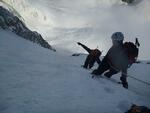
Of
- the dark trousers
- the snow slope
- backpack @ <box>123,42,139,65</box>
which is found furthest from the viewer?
the dark trousers

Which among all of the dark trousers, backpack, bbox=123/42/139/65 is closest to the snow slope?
backpack, bbox=123/42/139/65

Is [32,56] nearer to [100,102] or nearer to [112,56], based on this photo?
[112,56]

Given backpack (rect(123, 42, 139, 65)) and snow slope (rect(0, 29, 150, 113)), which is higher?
backpack (rect(123, 42, 139, 65))

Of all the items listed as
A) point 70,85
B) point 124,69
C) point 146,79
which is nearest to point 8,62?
point 70,85

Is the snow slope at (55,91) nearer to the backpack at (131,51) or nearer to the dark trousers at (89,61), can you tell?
the backpack at (131,51)

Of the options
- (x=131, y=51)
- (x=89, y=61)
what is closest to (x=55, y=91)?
(x=131, y=51)

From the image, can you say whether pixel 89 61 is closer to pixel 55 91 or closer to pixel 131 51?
pixel 131 51

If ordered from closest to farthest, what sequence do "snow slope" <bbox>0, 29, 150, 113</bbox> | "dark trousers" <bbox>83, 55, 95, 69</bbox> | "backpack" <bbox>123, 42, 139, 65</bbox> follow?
"snow slope" <bbox>0, 29, 150, 113</bbox> < "backpack" <bbox>123, 42, 139, 65</bbox> < "dark trousers" <bbox>83, 55, 95, 69</bbox>

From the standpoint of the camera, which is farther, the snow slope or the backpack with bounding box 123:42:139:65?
the backpack with bounding box 123:42:139:65

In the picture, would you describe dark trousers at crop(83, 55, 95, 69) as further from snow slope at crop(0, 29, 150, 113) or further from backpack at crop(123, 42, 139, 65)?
backpack at crop(123, 42, 139, 65)

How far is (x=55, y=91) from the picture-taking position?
36.7ft

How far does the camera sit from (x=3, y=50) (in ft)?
54.0

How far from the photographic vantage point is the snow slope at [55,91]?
32.3 feet

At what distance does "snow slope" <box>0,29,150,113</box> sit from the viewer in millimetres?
9852
